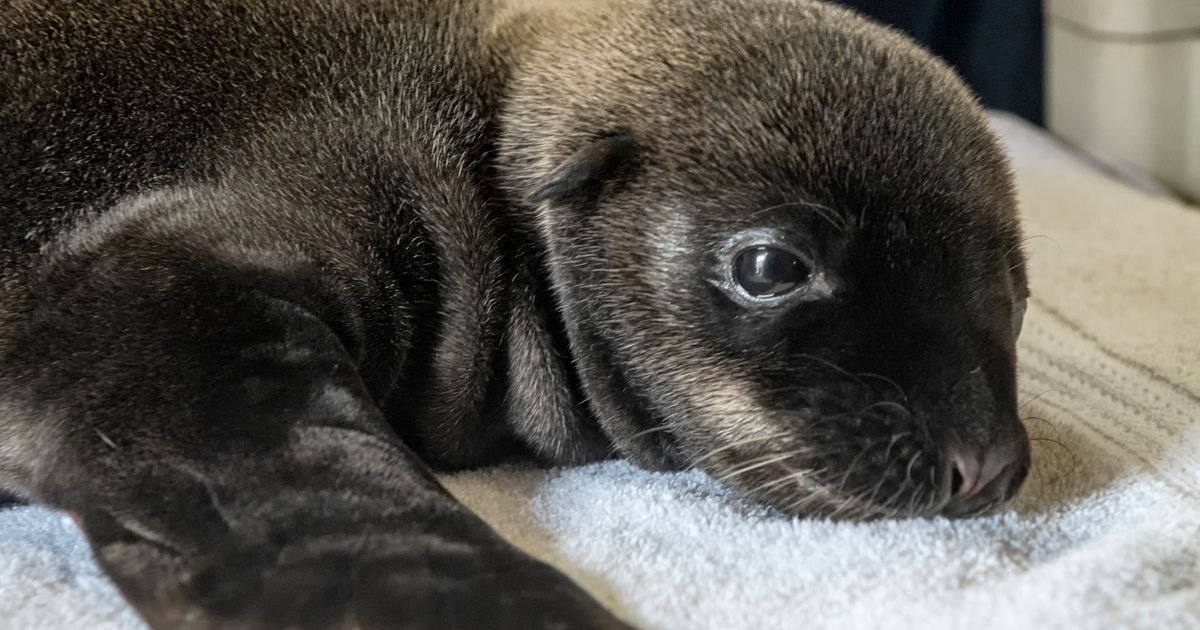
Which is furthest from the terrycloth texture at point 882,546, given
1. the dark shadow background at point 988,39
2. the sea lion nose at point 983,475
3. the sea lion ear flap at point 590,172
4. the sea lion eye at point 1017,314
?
the dark shadow background at point 988,39

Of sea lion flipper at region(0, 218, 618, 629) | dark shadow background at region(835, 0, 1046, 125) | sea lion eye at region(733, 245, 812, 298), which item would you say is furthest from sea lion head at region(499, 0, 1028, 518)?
dark shadow background at region(835, 0, 1046, 125)

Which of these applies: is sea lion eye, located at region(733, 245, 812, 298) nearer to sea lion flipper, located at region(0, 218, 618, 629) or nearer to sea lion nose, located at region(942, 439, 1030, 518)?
sea lion nose, located at region(942, 439, 1030, 518)

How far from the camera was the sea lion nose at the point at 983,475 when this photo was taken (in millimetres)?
1081

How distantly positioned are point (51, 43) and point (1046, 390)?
134 centimetres

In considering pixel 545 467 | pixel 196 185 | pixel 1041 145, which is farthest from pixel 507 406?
pixel 1041 145

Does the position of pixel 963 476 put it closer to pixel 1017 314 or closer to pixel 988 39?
pixel 1017 314

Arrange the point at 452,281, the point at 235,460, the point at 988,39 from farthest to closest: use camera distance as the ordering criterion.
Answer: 1. the point at 988,39
2. the point at 452,281
3. the point at 235,460

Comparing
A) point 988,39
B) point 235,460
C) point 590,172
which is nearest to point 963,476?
point 590,172

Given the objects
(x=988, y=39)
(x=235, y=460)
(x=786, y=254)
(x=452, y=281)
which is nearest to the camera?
(x=235, y=460)

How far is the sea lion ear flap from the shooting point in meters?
1.22

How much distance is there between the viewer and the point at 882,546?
1085 millimetres

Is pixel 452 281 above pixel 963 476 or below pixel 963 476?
above

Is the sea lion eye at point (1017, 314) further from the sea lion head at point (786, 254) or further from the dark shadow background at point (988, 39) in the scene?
the dark shadow background at point (988, 39)

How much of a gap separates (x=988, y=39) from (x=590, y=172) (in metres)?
2.53
